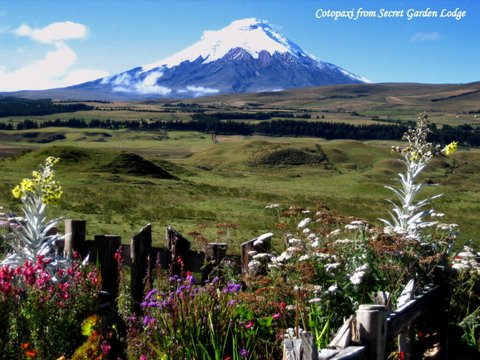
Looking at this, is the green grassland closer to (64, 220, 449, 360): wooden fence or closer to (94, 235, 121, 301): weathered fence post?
(64, 220, 449, 360): wooden fence

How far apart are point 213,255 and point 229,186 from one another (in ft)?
146

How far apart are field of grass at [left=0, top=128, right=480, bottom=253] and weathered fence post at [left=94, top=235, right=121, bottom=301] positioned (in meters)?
1.26

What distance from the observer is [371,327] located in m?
5.06

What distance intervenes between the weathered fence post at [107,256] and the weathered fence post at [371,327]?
13.2 ft

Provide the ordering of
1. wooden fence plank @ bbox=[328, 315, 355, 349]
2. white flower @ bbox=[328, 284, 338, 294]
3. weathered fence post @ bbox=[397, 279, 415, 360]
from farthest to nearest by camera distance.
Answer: weathered fence post @ bbox=[397, 279, 415, 360]
white flower @ bbox=[328, 284, 338, 294]
wooden fence plank @ bbox=[328, 315, 355, 349]

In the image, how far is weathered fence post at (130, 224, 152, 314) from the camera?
806cm

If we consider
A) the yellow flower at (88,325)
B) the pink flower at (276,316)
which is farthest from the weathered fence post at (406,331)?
the yellow flower at (88,325)

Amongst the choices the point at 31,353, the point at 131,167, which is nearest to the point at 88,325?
the point at 31,353

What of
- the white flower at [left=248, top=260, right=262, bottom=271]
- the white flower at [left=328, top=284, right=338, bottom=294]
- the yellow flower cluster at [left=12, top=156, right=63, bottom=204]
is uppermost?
the yellow flower cluster at [left=12, top=156, right=63, bottom=204]

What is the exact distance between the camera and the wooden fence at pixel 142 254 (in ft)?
26.6

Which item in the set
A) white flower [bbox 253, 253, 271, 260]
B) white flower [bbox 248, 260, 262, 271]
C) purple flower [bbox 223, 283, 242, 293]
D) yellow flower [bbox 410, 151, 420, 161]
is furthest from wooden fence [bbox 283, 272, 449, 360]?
yellow flower [bbox 410, 151, 420, 161]

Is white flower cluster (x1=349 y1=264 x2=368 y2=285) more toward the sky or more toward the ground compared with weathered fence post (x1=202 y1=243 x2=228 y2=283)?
more toward the sky

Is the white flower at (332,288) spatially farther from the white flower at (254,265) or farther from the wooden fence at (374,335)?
the white flower at (254,265)

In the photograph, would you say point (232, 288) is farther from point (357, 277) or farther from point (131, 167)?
point (131, 167)
